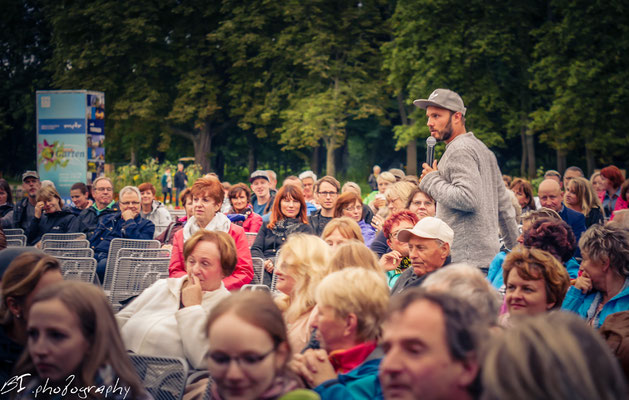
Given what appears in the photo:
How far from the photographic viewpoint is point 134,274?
7246 mm

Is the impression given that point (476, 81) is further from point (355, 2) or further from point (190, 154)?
point (190, 154)

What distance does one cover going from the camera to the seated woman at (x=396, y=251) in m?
5.53

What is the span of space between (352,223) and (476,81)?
28525 millimetres

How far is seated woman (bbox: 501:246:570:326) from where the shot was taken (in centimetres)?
370

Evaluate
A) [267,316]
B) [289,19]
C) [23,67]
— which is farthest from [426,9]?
[267,316]

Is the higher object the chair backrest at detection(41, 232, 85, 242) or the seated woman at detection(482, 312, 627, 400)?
the seated woman at detection(482, 312, 627, 400)

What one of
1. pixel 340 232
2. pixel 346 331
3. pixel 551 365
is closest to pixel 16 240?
pixel 340 232

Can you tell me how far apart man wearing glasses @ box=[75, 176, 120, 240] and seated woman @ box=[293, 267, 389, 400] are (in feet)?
22.6

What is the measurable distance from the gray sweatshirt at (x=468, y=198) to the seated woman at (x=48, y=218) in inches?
254

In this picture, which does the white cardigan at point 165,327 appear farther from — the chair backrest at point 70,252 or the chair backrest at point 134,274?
the chair backrest at point 70,252

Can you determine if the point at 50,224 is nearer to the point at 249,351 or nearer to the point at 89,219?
the point at 89,219

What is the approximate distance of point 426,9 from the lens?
3309 centimetres

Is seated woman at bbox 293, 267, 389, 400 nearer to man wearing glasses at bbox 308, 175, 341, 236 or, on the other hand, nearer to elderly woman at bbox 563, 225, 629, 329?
elderly woman at bbox 563, 225, 629, 329

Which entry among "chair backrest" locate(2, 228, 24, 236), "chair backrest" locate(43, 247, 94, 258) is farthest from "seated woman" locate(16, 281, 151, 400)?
"chair backrest" locate(2, 228, 24, 236)
